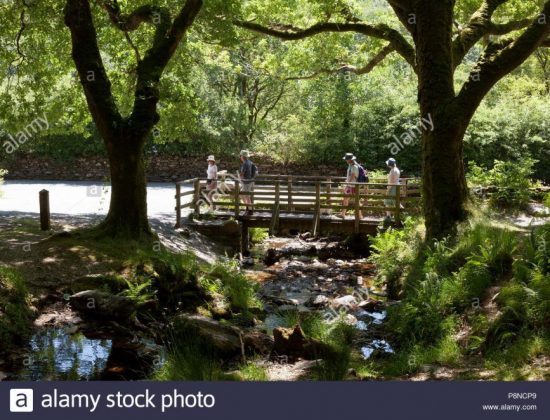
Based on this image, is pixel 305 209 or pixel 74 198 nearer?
pixel 305 209

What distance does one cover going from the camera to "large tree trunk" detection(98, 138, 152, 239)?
1334 cm

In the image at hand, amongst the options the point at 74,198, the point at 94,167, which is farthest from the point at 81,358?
the point at 94,167

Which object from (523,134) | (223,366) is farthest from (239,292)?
(523,134)

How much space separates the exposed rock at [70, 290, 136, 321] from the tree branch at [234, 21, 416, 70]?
30.0ft

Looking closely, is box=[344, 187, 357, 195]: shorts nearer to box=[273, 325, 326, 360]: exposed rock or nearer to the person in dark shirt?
the person in dark shirt

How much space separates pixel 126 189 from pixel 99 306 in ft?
13.3

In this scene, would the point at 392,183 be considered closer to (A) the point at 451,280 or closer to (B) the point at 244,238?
(B) the point at 244,238

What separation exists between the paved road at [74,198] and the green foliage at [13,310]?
5.60m

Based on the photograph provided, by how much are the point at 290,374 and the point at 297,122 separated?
25.6 meters

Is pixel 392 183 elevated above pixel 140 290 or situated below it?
above

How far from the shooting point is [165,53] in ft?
45.2

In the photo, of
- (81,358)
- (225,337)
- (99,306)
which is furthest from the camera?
(99,306)

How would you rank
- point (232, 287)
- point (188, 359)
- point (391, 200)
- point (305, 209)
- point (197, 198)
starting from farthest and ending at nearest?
point (305, 209) → point (197, 198) → point (391, 200) → point (232, 287) → point (188, 359)

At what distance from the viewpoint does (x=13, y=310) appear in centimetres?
972
